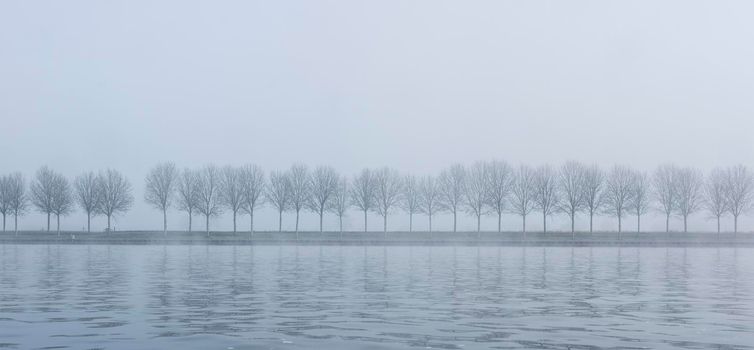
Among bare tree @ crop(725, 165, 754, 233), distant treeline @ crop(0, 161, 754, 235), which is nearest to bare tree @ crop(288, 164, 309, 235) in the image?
distant treeline @ crop(0, 161, 754, 235)

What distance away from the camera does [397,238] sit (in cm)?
10200

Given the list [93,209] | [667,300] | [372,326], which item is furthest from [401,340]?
[93,209]

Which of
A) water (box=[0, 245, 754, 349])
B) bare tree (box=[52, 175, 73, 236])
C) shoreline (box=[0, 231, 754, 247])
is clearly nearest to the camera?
water (box=[0, 245, 754, 349])

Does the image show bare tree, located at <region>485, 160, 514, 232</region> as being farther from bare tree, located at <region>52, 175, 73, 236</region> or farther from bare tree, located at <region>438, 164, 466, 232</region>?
bare tree, located at <region>52, 175, 73, 236</region>

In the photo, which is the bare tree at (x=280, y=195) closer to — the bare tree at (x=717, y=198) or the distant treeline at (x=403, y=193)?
the distant treeline at (x=403, y=193)

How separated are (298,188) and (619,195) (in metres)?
39.3

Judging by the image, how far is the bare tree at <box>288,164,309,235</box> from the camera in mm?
108919

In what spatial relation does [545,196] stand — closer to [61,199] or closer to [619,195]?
[619,195]

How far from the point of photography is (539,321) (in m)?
19.2

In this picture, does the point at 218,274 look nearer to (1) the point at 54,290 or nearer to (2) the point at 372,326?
(1) the point at 54,290

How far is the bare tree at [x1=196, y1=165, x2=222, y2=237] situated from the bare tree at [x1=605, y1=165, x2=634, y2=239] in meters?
47.6

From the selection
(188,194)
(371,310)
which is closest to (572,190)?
(188,194)

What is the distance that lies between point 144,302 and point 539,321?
10.5 metres

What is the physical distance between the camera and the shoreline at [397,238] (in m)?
93.8
